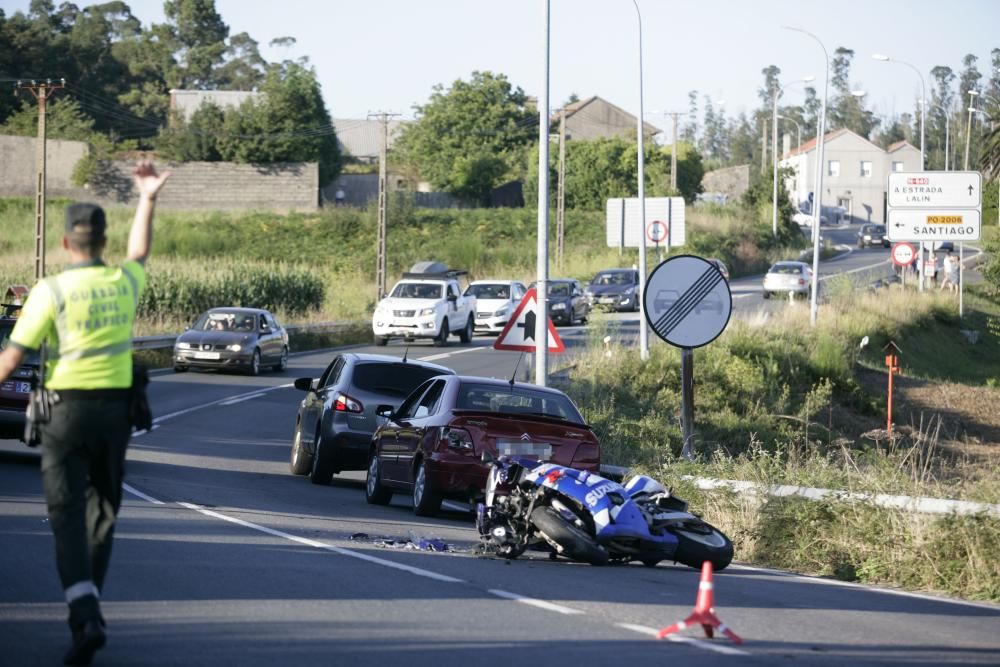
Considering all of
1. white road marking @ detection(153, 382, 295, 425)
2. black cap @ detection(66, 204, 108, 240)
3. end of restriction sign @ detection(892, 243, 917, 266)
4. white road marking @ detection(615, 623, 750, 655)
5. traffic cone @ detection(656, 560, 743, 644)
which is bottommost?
white road marking @ detection(153, 382, 295, 425)

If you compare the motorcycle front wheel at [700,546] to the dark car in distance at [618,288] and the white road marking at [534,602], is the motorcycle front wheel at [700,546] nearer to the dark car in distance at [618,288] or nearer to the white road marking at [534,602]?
the white road marking at [534,602]

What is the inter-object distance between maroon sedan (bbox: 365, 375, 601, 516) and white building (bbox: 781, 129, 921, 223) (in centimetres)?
11813

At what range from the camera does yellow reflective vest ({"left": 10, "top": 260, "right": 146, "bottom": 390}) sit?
6.35 m

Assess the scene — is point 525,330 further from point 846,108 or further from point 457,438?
point 846,108

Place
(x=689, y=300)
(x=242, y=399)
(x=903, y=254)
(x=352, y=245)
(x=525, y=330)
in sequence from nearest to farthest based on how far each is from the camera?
(x=689, y=300) → (x=525, y=330) → (x=242, y=399) → (x=903, y=254) → (x=352, y=245)

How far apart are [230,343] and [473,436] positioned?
19.9m

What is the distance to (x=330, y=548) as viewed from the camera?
35.1ft

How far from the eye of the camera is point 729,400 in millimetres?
26875

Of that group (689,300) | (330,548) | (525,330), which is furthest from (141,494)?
(525,330)

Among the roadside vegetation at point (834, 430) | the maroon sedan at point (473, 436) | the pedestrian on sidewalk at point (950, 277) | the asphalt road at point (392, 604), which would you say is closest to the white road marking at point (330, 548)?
the asphalt road at point (392, 604)

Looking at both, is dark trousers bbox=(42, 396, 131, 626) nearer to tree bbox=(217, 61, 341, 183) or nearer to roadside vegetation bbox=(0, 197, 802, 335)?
roadside vegetation bbox=(0, 197, 802, 335)

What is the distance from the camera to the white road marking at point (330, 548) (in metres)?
9.42

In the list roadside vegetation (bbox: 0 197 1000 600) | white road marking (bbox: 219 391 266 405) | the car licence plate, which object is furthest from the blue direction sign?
white road marking (bbox: 219 391 266 405)

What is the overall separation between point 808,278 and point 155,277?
2817 centimetres
